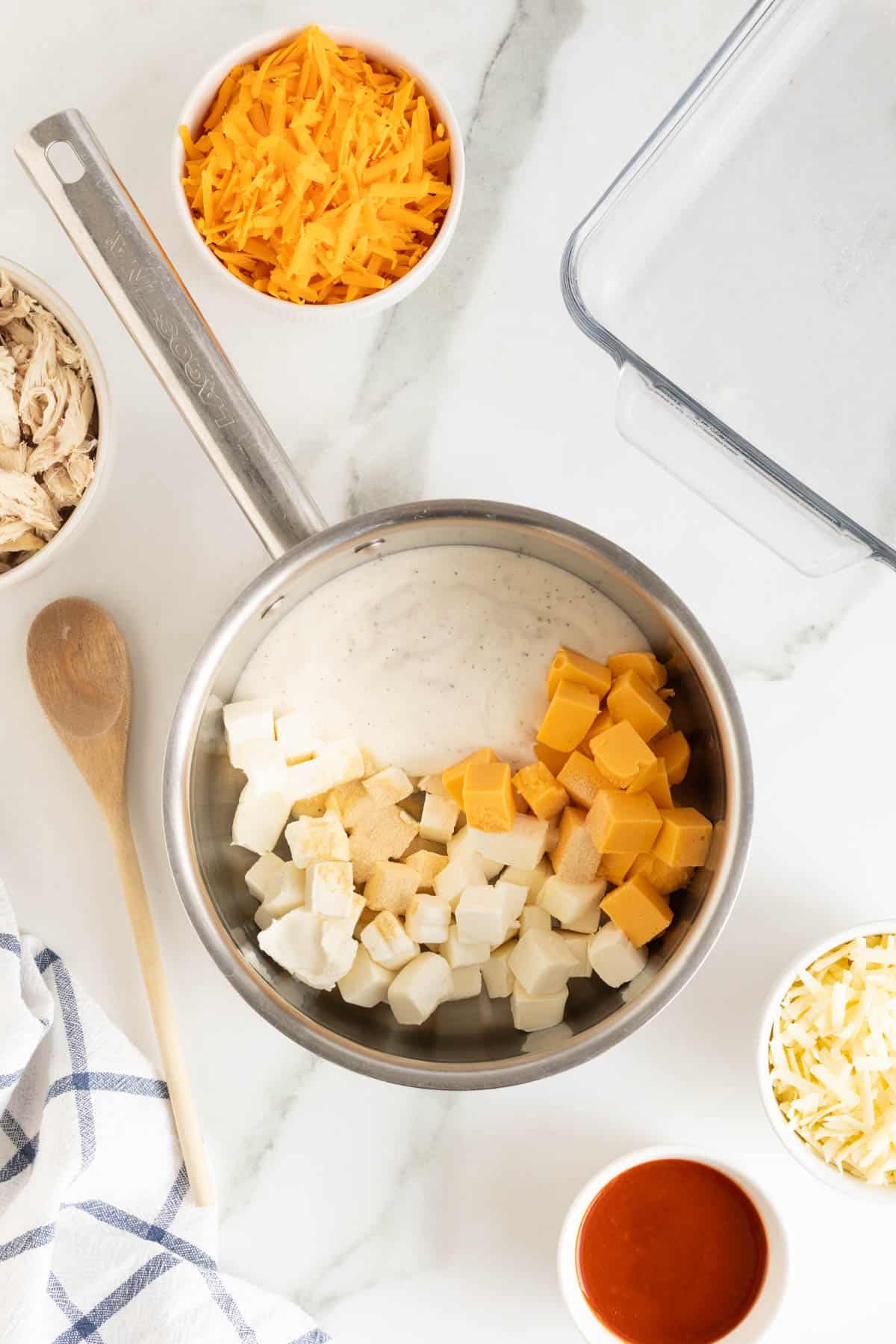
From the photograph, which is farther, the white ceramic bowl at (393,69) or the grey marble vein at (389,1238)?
the grey marble vein at (389,1238)

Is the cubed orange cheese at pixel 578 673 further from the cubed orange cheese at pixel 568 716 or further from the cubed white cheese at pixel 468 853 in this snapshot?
the cubed white cheese at pixel 468 853

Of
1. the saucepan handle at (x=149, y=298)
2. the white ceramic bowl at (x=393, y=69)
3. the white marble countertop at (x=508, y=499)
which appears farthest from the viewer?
the white marble countertop at (x=508, y=499)

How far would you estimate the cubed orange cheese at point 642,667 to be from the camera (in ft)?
3.60

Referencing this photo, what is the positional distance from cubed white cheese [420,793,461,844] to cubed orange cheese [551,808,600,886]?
11 cm

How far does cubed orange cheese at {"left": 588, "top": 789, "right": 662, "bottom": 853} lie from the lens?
1.04 meters

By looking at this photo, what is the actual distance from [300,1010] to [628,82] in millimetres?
1027

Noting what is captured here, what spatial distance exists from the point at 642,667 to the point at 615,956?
0.93 ft

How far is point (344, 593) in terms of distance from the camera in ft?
3.82

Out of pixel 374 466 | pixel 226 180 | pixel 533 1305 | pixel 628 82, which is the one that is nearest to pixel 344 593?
pixel 374 466

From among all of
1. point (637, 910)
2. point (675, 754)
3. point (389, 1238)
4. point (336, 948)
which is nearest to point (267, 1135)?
point (389, 1238)

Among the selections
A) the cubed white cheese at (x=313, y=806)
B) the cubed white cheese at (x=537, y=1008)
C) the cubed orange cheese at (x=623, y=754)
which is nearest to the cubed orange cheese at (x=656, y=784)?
the cubed orange cheese at (x=623, y=754)

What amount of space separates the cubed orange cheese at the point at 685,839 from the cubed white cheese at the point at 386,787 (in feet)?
0.86

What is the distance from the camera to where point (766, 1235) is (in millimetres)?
1121

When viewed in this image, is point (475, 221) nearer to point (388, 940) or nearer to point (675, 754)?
point (675, 754)
